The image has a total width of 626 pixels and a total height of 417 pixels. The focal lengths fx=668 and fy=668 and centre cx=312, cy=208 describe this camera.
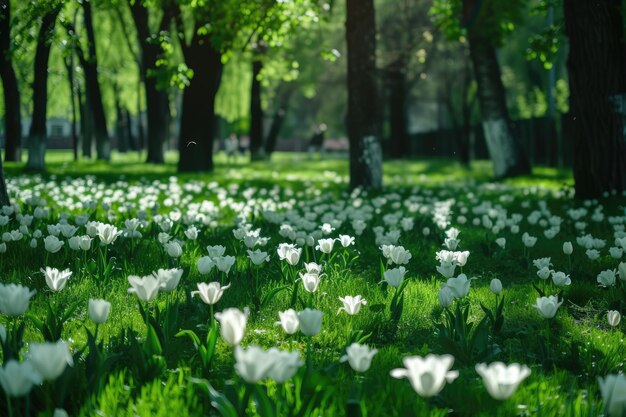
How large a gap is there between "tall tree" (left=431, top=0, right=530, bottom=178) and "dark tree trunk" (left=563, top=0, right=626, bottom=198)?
5.04m

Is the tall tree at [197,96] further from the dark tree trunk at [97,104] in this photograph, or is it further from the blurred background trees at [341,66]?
the dark tree trunk at [97,104]

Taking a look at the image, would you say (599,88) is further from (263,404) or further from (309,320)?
(263,404)

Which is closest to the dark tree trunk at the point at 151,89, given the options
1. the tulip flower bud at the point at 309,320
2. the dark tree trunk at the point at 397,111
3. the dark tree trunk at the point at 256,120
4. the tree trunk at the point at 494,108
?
the dark tree trunk at the point at 256,120

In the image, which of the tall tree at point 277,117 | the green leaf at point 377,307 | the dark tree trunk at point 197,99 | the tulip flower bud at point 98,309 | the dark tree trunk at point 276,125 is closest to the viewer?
→ the tulip flower bud at point 98,309

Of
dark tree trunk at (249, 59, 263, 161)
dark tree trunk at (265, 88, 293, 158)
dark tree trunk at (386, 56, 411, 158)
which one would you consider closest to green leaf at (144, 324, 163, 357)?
dark tree trunk at (249, 59, 263, 161)

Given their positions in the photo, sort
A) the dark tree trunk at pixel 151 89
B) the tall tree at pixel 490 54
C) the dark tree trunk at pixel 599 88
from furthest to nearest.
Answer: the dark tree trunk at pixel 151 89, the tall tree at pixel 490 54, the dark tree trunk at pixel 599 88

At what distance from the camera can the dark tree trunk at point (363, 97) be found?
11.6 meters

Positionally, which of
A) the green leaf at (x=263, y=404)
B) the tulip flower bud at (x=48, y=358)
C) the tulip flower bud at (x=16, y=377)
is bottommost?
the green leaf at (x=263, y=404)

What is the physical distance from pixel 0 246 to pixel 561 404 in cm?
333

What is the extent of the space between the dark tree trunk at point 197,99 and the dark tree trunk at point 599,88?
387 inches

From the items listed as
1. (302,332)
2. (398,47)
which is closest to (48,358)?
(302,332)

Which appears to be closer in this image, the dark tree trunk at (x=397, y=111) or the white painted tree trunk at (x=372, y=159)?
the white painted tree trunk at (x=372, y=159)

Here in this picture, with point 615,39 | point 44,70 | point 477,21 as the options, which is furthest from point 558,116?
point 44,70

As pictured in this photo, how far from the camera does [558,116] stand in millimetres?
23547
